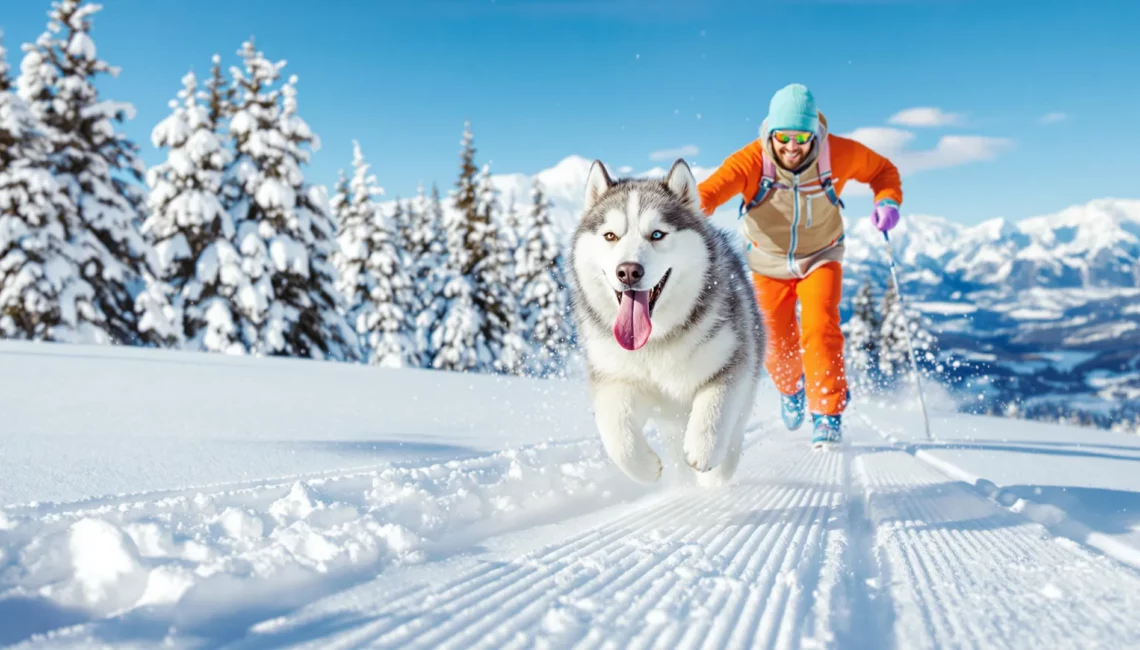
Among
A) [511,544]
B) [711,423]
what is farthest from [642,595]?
[711,423]

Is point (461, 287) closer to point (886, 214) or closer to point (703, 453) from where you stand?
point (886, 214)

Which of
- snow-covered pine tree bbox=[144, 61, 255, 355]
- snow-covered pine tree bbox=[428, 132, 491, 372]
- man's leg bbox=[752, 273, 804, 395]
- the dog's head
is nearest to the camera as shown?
the dog's head

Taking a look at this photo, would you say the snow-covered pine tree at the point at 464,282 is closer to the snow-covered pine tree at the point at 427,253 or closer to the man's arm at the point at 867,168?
the snow-covered pine tree at the point at 427,253

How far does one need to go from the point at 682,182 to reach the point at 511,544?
2225 millimetres

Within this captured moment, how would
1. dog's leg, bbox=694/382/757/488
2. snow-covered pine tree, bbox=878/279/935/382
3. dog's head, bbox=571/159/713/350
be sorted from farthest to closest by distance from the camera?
snow-covered pine tree, bbox=878/279/935/382 → dog's leg, bbox=694/382/757/488 → dog's head, bbox=571/159/713/350

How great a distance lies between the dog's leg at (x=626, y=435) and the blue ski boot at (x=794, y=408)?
3.45m

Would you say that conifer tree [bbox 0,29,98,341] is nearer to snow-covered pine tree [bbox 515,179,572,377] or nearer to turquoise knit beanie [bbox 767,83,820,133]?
snow-covered pine tree [bbox 515,179,572,377]

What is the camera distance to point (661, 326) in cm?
333

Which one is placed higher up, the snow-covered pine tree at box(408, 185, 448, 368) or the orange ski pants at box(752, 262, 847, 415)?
the snow-covered pine tree at box(408, 185, 448, 368)


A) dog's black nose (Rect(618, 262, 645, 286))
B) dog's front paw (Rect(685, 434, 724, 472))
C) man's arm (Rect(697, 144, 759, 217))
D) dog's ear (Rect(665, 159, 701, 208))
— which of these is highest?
man's arm (Rect(697, 144, 759, 217))

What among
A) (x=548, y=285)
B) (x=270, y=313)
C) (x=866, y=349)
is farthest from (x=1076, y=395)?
(x=270, y=313)

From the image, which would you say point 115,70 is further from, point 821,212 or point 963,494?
point 963,494

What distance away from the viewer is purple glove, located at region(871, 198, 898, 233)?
5.30 m

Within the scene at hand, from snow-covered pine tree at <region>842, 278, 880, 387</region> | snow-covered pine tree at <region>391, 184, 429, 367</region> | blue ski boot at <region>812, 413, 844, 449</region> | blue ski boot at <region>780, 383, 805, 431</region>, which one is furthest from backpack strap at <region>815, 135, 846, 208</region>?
snow-covered pine tree at <region>842, 278, 880, 387</region>
